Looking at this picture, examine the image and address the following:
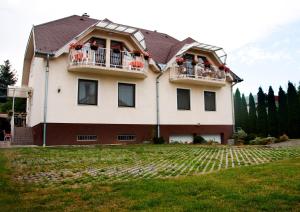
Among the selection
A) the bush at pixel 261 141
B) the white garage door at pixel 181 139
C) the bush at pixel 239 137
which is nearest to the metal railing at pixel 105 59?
the white garage door at pixel 181 139

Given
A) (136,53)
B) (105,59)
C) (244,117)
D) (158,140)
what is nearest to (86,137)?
(158,140)

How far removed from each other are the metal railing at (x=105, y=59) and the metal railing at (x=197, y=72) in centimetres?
272

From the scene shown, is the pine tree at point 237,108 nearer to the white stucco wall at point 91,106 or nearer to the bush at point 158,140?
the white stucco wall at point 91,106

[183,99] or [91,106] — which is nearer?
[91,106]

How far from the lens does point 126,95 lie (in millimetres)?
18516

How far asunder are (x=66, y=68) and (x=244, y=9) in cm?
1003

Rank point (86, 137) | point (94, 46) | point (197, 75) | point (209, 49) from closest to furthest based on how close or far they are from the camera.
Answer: point (94, 46) → point (86, 137) → point (197, 75) → point (209, 49)

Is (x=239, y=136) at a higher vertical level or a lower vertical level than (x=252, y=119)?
lower

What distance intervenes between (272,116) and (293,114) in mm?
1951

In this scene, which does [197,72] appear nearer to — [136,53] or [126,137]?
[136,53]

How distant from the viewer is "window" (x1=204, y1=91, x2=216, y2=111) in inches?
851

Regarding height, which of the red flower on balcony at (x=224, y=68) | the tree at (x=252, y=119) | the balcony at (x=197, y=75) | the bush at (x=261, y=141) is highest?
the red flower on balcony at (x=224, y=68)

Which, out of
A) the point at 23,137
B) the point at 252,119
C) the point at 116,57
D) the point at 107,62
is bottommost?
the point at 23,137

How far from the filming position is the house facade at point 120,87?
1633 cm
